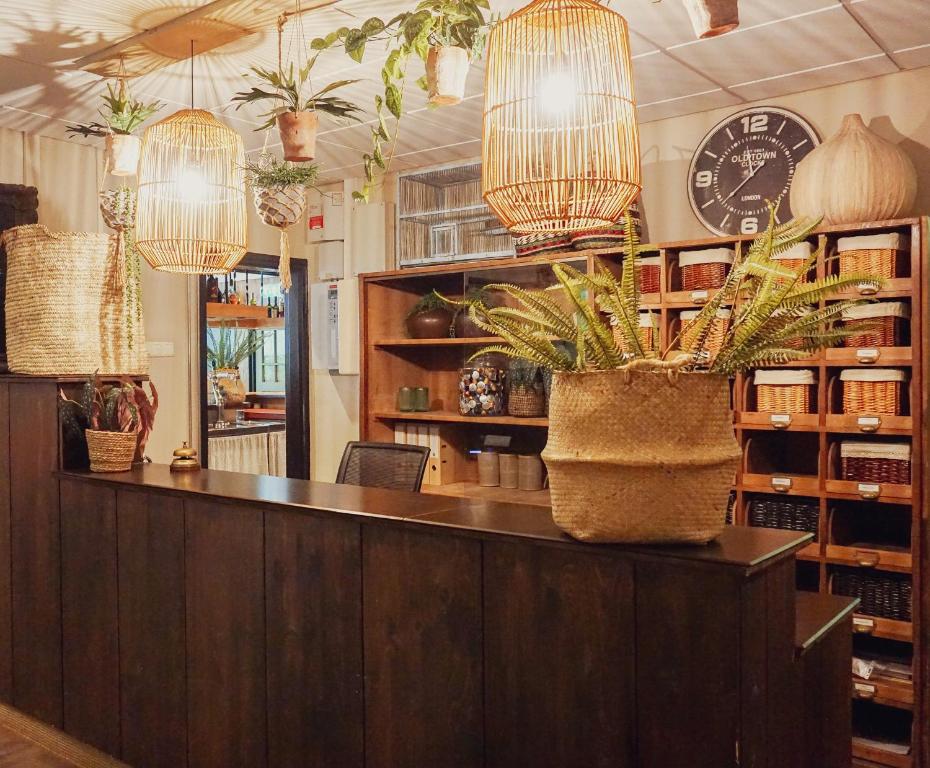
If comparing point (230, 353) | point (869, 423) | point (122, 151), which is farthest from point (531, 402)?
point (230, 353)

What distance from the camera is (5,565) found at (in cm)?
325

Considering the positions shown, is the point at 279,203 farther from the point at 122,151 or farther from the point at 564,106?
the point at 564,106

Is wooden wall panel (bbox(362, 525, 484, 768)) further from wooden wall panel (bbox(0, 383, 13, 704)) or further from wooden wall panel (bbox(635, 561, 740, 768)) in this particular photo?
wooden wall panel (bbox(0, 383, 13, 704))

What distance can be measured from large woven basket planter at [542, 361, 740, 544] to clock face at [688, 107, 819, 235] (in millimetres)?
2545

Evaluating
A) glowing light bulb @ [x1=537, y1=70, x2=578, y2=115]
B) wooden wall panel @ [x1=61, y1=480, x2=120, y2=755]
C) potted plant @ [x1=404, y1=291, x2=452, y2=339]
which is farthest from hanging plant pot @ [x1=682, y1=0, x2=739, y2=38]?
potted plant @ [x1=404, y1=291, x2=452, y2=339]

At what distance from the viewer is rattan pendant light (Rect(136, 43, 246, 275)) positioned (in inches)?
108

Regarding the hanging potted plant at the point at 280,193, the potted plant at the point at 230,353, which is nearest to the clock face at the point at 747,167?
the hanging potted plant at the point at 280,193

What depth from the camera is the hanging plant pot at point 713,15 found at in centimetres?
169

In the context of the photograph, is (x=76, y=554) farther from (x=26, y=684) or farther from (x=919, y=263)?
(x=919, y=263)

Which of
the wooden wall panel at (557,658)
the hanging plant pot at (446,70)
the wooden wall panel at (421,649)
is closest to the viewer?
the wooden wall panel at (557,658)

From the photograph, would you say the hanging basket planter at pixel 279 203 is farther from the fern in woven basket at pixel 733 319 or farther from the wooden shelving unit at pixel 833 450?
the fern in woven basket at pixel 733 319

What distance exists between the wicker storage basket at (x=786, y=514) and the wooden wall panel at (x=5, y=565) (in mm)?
2808

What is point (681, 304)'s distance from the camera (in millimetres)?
3627

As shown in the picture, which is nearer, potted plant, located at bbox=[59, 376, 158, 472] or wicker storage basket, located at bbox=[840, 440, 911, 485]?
potted plant, located at bbox=[59, 376, 158, 472]
